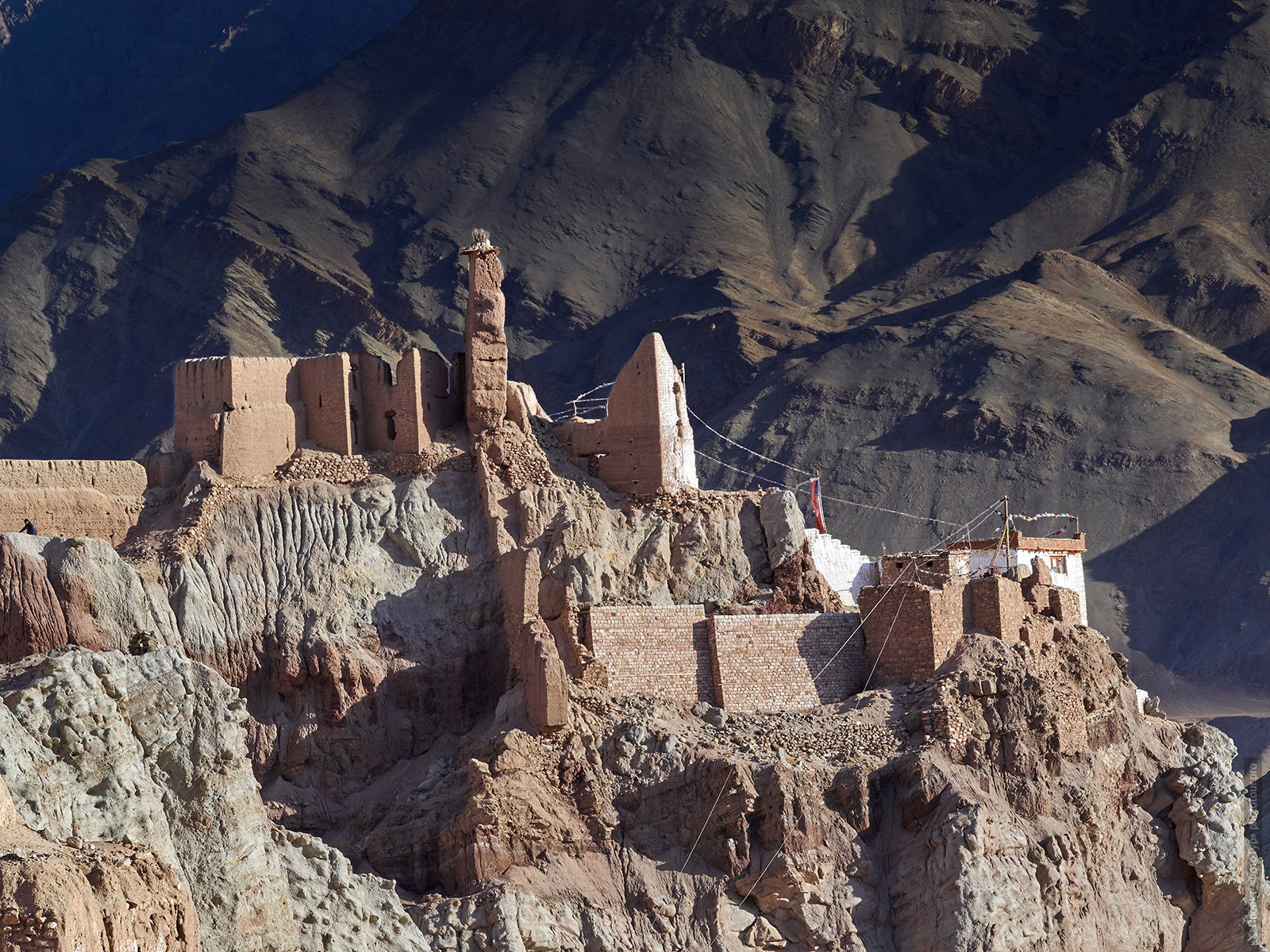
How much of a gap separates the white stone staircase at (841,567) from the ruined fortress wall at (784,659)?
6.79 m

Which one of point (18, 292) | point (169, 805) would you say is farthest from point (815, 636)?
point (18, 292)

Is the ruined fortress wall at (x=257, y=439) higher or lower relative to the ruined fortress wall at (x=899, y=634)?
higher

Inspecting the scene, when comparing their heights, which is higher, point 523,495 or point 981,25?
point 981,25

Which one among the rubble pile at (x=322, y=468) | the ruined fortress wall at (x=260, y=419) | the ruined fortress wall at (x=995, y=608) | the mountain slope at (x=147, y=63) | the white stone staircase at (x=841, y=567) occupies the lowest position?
the ruined fortress wall at (x=995, y=608)

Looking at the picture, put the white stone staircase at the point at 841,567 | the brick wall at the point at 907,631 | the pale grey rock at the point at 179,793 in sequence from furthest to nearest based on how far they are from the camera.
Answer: the white stone staircase at the point at 841,567 < the brick wall at the point at 907,631 < the pale grey rock at the point at 179,793

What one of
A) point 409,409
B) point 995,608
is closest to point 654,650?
point 995,608

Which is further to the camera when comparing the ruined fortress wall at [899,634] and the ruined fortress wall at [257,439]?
the ruined fortress wall at [257,439]

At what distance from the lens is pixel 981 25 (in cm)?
15750

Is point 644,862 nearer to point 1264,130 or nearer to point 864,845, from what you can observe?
point 864,845

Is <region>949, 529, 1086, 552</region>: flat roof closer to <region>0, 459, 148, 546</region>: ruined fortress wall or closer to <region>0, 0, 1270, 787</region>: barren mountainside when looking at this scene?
<region>0, 0, 1270, 787</region>: barren mountainside

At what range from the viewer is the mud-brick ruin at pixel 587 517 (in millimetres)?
50625

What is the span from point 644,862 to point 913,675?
348 inches

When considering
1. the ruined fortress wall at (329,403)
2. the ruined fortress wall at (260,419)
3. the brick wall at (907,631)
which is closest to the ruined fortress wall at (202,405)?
the ruined fortress wall at (260,419)

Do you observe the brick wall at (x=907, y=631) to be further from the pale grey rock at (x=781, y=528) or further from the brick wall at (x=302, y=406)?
the brick wall at (x=302, y=406)
